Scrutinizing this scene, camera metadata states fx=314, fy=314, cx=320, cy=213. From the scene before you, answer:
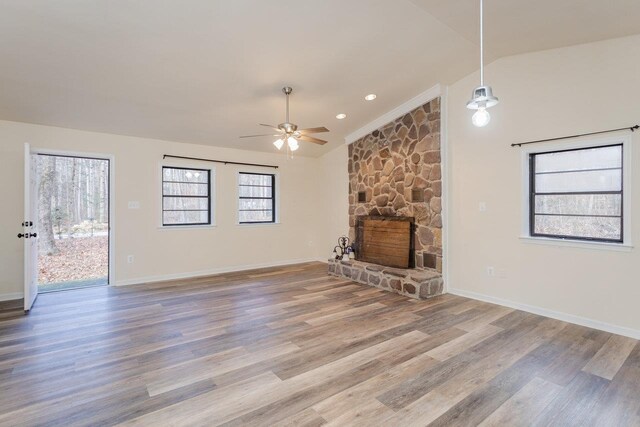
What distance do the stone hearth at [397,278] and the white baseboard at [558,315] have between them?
1.51 ft

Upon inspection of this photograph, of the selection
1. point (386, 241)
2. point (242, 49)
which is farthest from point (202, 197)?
point (386, 241)

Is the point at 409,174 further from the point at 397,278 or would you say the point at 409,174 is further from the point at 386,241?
the point at 397,278

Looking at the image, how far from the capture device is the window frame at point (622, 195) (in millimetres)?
3236

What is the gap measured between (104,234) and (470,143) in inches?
289

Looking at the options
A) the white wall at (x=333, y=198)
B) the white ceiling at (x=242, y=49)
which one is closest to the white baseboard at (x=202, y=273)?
the white wall at (x=333, y=198)

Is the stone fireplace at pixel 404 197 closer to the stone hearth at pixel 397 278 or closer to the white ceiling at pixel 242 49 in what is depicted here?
the stone hearth at pixel 397 278

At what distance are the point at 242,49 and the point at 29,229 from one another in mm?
3654

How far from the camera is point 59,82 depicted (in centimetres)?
365

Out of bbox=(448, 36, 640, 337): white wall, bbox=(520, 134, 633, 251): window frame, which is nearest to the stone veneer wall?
bbox=(448, 36, 640, 337): white wall

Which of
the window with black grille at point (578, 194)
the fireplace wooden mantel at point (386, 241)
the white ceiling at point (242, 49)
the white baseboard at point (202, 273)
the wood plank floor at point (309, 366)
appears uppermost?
the white ceiling at point (242, 49)

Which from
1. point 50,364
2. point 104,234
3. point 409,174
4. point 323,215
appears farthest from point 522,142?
point 104,234

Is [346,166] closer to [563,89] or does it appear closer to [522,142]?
[522,142]

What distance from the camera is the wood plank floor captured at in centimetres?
205

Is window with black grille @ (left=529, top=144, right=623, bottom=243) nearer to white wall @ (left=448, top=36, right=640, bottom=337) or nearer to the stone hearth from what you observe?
white wall @ (left=448, top=36, right=640, bottom=337)
